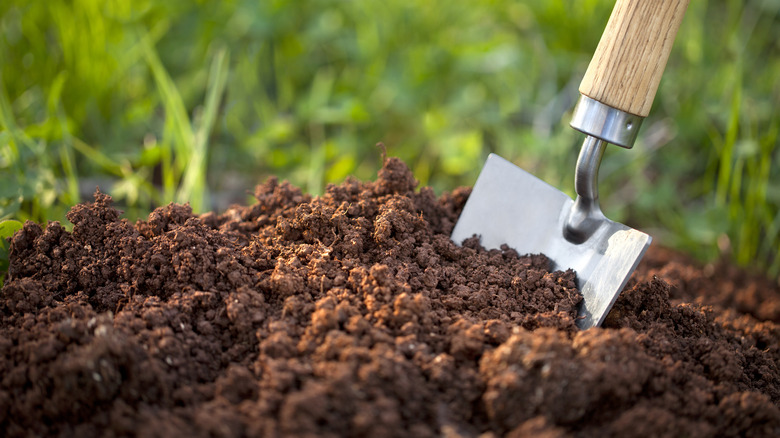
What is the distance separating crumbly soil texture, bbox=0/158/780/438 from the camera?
878 millimetres

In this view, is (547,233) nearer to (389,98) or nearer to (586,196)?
(586,196)

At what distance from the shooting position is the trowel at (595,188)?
1.16 meters

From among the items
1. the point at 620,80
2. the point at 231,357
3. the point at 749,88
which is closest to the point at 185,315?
the point at 231,357

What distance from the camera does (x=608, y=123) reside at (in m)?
1.21

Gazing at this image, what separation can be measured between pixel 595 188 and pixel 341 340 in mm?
742


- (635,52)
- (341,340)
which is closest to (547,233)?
(635,52)

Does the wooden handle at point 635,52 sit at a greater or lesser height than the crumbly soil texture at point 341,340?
greater

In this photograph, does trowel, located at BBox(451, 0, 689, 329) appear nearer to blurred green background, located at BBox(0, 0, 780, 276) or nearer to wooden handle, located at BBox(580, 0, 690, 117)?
wooden handle, located at BBox(580, 0, 690, 117)

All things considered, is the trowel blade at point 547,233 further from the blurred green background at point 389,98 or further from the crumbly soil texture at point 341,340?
the blurred green background at point 389,98

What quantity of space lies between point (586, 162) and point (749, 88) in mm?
1714

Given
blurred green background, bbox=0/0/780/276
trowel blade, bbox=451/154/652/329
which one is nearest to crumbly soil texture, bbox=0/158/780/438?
trowel blade, bbox=451/154/652/329

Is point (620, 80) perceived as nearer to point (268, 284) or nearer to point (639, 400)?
point (639, 400)

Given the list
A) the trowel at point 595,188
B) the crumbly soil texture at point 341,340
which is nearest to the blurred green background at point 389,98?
the crumbly soil texture at point 341,340

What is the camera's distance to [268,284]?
44.0 inches
